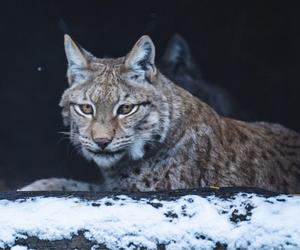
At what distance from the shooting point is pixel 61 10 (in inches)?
311

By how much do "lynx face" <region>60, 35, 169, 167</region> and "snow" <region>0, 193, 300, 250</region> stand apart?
3.10 feet

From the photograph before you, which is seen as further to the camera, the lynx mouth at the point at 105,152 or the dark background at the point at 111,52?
the dark background at the point at 111,52

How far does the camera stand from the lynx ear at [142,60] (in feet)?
18.5

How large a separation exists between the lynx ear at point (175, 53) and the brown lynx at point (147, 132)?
7.46 ft

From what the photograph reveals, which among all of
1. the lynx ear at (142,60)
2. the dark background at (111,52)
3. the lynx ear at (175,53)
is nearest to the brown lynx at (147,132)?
the lynx ear at (142,60)

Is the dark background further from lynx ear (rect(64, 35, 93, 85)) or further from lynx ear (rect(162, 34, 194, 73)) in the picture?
lynx ear (rect(64, 35, 93, 85))

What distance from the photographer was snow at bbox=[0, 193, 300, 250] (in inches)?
171

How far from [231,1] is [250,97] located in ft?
3.74

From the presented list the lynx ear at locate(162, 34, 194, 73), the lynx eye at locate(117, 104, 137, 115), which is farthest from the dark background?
the lynx eye at locate(117, 104, 137, 115)

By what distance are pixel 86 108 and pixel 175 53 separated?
2.82 metres

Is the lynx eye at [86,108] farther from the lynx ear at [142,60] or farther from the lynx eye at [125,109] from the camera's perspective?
the lynx ear at [142,60]

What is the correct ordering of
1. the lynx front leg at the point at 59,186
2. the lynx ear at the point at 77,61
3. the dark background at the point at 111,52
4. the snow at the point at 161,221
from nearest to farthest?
the snow at the point at 161,221 < the lynx ear at the point at 77,61 < the lynx front leg at the point at 59,186 < the dark background at the point at 111,52

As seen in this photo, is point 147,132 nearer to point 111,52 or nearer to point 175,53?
point 111,52

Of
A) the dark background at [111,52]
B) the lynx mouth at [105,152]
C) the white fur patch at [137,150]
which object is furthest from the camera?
the dark background at [111,52]
